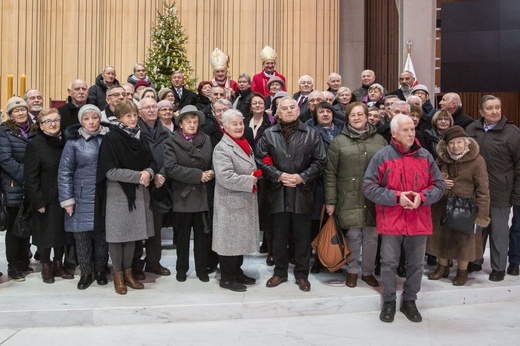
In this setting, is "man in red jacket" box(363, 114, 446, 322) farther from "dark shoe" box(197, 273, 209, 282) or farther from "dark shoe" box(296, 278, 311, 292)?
"dark shoe" box(197, 273, 209, 282)

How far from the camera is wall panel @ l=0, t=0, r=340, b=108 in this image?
13227 millimetres

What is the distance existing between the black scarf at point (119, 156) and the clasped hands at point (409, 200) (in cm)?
235

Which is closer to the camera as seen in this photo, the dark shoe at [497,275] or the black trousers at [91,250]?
the black trousers at [91,250]

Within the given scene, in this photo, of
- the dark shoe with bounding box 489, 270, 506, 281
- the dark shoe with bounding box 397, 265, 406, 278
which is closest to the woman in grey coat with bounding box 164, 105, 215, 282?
the dark shoe with bounding box 397, 265, 406, 278

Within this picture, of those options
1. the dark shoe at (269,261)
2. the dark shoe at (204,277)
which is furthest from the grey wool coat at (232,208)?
the dark shoe at (269,261)

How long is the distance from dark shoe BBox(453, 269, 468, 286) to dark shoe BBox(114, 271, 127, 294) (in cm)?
312

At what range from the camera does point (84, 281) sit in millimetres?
5676

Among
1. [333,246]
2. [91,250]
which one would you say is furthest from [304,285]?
[91,250]

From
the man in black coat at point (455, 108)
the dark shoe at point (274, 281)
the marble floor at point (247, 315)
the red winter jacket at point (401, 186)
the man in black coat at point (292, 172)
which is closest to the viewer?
the marble floor at point (247, 315)

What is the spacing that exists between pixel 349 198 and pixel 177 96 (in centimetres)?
372

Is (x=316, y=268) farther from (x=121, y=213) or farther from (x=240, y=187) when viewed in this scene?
(x=121, y=213)

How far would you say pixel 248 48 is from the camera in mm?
13398

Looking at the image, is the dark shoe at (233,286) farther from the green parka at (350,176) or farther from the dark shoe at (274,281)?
the green parka at (350,176)

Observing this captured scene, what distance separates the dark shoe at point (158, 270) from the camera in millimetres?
6152
